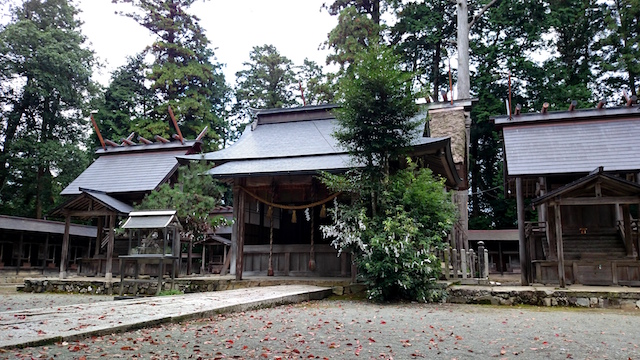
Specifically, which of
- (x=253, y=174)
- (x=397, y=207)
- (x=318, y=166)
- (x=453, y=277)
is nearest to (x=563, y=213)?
(x=453, y=277)

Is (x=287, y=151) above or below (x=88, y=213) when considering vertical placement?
above

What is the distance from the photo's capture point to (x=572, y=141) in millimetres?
12328

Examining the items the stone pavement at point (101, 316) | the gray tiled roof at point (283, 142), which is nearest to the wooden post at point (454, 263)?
the gray tiled roof at point (283, 142)

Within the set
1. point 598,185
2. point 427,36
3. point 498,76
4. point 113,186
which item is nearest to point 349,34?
point 427,36

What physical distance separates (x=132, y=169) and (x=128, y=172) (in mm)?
223

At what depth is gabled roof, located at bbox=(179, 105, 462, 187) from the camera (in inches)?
445

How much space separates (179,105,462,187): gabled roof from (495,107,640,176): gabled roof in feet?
6.33

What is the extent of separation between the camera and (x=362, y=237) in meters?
9.40

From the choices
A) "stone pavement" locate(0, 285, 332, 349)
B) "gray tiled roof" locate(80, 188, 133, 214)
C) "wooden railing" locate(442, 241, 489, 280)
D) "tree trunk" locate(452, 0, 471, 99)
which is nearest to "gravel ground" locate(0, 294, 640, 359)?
"stone pavement" locate(0, 285, 332, 349)

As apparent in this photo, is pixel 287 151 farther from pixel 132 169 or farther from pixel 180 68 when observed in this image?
→ pixel 180 68

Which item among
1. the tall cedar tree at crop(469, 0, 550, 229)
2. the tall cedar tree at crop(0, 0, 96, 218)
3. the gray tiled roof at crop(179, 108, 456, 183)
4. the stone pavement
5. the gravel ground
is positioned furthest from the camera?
the tall cedar tree at crop(469, 0, 550, 229)

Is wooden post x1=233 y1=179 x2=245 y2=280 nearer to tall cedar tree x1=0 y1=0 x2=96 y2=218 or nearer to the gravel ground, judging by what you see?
the gravel ground

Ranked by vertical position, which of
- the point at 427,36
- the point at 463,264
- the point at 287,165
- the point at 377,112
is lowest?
the point at 463,264

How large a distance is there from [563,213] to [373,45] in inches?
284
